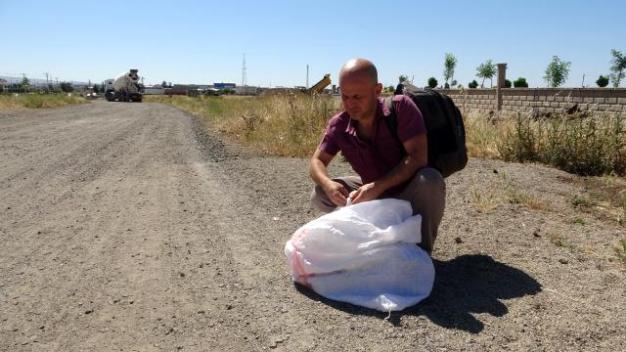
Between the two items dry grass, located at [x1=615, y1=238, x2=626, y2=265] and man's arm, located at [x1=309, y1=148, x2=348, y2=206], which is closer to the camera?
man's arm, located at [x1=309, y1=148, x2=348, y2=206]

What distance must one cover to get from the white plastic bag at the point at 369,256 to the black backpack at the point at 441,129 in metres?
0.53

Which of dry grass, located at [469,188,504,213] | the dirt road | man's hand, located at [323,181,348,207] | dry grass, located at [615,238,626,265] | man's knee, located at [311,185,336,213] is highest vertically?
man's hand, located at [323,181,348,207]

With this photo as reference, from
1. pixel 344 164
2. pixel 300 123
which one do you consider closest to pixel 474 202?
pixel 344 164

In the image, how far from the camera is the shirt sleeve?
357 centimetres

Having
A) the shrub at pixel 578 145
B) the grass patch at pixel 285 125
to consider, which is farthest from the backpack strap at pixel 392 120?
the grass patch at pixel 285 125

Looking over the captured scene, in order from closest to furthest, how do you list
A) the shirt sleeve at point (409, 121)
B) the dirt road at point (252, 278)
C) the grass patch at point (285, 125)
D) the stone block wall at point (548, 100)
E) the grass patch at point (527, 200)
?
the dirt road at point (252, 278) < the shirt sleeve at point (409, 121) < the grass patch at point (527, 200) < the grass patch at point (285, 125) < the stone block wall at point (548, 100)

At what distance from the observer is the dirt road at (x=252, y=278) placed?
2.98 metres

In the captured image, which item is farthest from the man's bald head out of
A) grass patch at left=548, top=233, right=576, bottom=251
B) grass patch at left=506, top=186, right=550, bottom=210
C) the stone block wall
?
the stone block wall

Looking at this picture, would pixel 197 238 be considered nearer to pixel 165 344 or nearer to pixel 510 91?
pixel 165 344

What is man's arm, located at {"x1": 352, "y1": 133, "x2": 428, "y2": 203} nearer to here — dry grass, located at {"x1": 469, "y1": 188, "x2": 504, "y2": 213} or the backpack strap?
the backpack strap

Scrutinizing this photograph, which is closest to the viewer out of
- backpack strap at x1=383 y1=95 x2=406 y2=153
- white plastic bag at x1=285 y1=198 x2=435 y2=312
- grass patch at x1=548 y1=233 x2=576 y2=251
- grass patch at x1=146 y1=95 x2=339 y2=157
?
white plastic bag at x1=285 y1=198 x2=435 y2=312

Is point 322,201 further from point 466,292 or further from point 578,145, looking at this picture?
point 578,145

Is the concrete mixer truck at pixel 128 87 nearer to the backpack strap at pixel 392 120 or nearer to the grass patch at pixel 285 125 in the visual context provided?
the grass patch at pixel 285 125

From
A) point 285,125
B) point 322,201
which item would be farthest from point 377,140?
point 285,125
